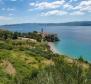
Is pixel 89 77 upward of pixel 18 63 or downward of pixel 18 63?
upward

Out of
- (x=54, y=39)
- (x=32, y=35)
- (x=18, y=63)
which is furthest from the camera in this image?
(x=54, y=39)

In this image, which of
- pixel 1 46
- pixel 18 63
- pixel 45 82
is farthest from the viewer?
pixel 1 46

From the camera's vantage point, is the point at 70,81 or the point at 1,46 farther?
the point at 1,46

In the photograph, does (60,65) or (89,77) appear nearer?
(89,77)

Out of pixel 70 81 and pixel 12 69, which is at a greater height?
pixel 70 81

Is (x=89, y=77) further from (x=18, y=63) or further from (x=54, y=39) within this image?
(x=54, y=39)

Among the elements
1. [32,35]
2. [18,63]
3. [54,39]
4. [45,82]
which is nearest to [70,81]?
[45,82]

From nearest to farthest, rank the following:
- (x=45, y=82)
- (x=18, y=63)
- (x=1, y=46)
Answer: (x=45, y=82)
(x=18, y=63)
(x=1, y=46)

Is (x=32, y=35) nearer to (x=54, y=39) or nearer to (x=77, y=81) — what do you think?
(x=54, y=39)

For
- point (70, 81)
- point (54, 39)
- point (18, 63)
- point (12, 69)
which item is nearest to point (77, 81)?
point (70, 81)
